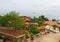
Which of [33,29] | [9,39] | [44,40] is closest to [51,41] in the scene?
[44,40]

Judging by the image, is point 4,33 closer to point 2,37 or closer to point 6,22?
point 2,37

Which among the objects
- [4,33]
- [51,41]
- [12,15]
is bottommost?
[51,41]

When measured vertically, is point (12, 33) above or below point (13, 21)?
below

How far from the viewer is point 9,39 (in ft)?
65.7

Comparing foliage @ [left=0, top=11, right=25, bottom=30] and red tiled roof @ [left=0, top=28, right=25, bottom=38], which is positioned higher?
foliage @ [left=0, top=11, right=25, bottom=30]

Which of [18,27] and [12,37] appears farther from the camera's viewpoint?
[18,27]

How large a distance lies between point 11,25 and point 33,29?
300cm

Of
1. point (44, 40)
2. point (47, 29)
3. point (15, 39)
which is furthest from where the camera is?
point (47, 29)

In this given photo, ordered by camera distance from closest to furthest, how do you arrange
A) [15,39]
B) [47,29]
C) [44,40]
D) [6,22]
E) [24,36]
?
[15,39] < [24,36] < [44,40] < [6,22] < [47,29]

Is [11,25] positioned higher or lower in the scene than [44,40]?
higher

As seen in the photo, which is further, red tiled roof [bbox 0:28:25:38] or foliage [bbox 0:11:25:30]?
foliage [bbox 0:11:25:30]

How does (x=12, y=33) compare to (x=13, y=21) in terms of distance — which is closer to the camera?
(x=12, y=33)

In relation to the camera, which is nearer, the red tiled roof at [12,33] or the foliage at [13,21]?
the red tiled roof at [12,33]

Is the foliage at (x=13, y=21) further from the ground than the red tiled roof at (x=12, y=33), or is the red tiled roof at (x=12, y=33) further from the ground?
the foliage at (x=13, y=21)
